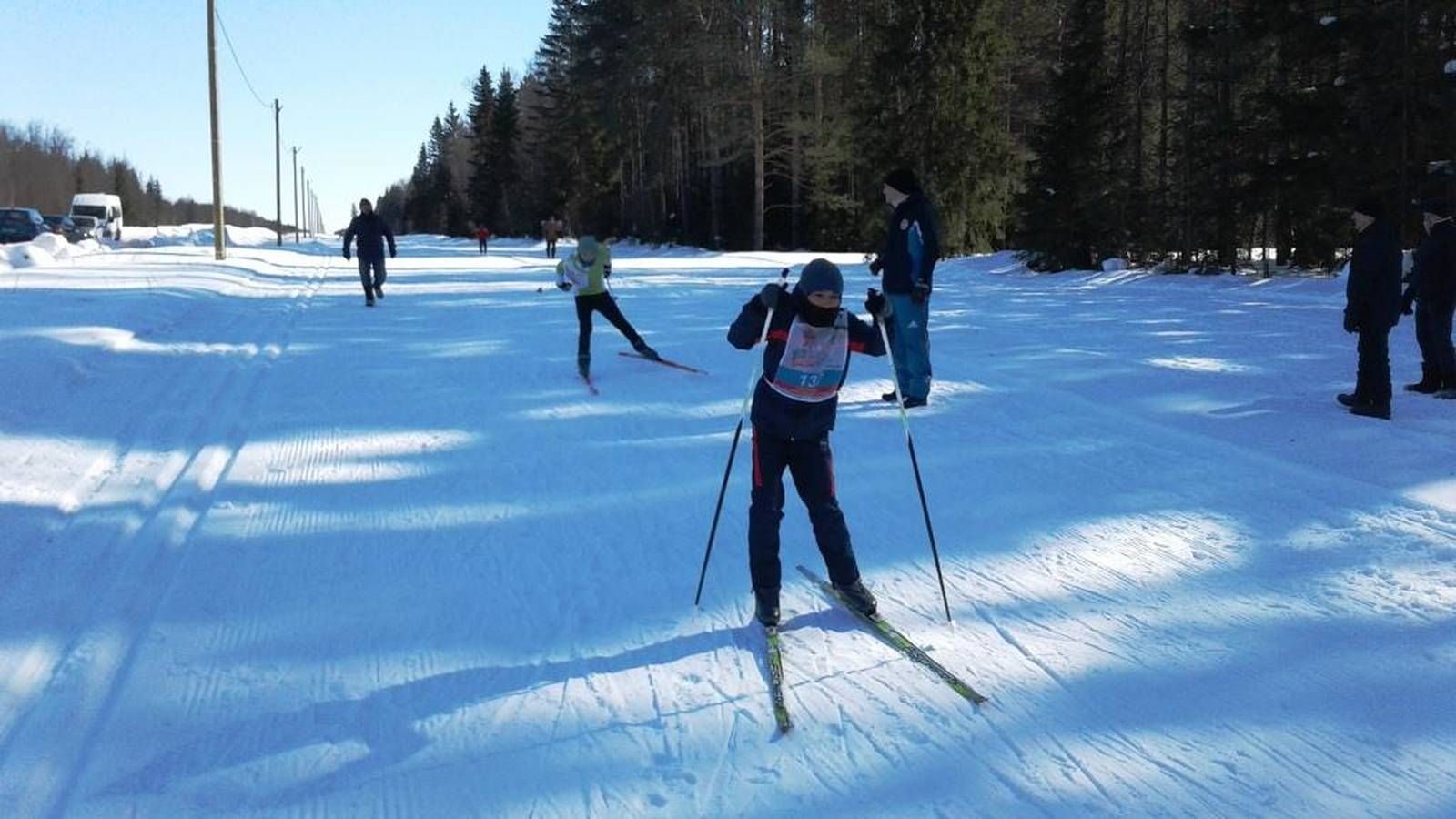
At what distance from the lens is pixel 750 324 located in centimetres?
447

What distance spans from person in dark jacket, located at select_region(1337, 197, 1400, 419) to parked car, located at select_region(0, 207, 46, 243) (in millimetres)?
40747

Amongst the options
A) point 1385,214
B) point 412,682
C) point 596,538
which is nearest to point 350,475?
point 596,538

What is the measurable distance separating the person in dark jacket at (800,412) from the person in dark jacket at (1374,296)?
564cm

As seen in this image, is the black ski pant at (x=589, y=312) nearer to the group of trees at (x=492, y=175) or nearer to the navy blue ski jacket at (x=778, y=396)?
the navy blue ski jacket at (x=778, y=396)

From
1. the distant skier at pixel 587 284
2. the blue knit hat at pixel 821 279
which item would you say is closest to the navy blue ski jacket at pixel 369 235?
the distant skier at pixel 587 284

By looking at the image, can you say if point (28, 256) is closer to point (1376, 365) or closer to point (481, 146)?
point (1376, 365)

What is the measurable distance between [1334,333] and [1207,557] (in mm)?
9728

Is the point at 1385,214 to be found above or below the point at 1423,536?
above

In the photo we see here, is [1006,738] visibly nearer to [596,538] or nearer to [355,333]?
[596,538]

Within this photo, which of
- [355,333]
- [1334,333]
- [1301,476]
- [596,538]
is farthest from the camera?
[355,333]

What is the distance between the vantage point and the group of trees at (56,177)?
397ft

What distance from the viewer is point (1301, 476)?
670 cm

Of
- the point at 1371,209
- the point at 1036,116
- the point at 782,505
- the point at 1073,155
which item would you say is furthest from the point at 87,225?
the point at 782,505

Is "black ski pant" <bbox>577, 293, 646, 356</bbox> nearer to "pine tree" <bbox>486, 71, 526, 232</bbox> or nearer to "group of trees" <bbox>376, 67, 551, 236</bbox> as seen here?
"group of trees" <bbox>376, 67, 551, 236</bbox>
